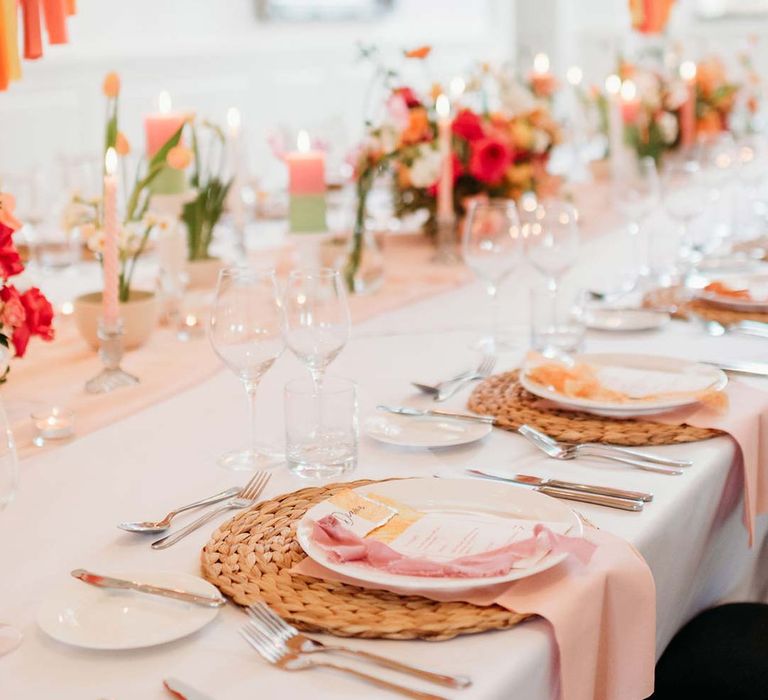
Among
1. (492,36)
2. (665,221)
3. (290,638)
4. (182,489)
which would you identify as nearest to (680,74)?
(665,221)

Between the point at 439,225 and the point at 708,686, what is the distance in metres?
1.41

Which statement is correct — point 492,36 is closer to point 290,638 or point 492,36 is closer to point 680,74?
point 680,74

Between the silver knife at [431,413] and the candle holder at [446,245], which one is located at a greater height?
the candle holder at [446,245]

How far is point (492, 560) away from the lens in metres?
0.96

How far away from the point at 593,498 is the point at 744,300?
92 cm

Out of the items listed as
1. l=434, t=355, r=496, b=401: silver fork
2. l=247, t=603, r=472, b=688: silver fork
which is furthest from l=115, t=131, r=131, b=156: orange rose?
l=247, t=603, r=472, b=688: silver fork

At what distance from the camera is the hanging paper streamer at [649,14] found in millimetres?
3799

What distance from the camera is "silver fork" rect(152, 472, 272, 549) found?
111 cm

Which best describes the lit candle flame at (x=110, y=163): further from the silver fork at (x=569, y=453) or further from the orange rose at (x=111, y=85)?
the silver fork at (x=569, y=453)

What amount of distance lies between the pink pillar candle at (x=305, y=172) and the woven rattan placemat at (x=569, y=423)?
0.91 meters

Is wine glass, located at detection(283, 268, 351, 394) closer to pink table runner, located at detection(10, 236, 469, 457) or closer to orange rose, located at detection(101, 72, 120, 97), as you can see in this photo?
pink table runner, located at detection(10, 236, 469, 457)

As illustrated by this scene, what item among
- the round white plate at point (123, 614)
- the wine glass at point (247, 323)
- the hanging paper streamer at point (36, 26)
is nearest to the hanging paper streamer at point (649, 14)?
the hanging paper streamer at point (36, 26)

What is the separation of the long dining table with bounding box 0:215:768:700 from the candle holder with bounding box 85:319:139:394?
0.04m

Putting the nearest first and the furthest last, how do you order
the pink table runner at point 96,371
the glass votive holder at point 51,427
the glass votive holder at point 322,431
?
1. the glass votive holder at point 322,431
2. the glass votive holder at point 51,427
3. the pink table runner at point 96,371
